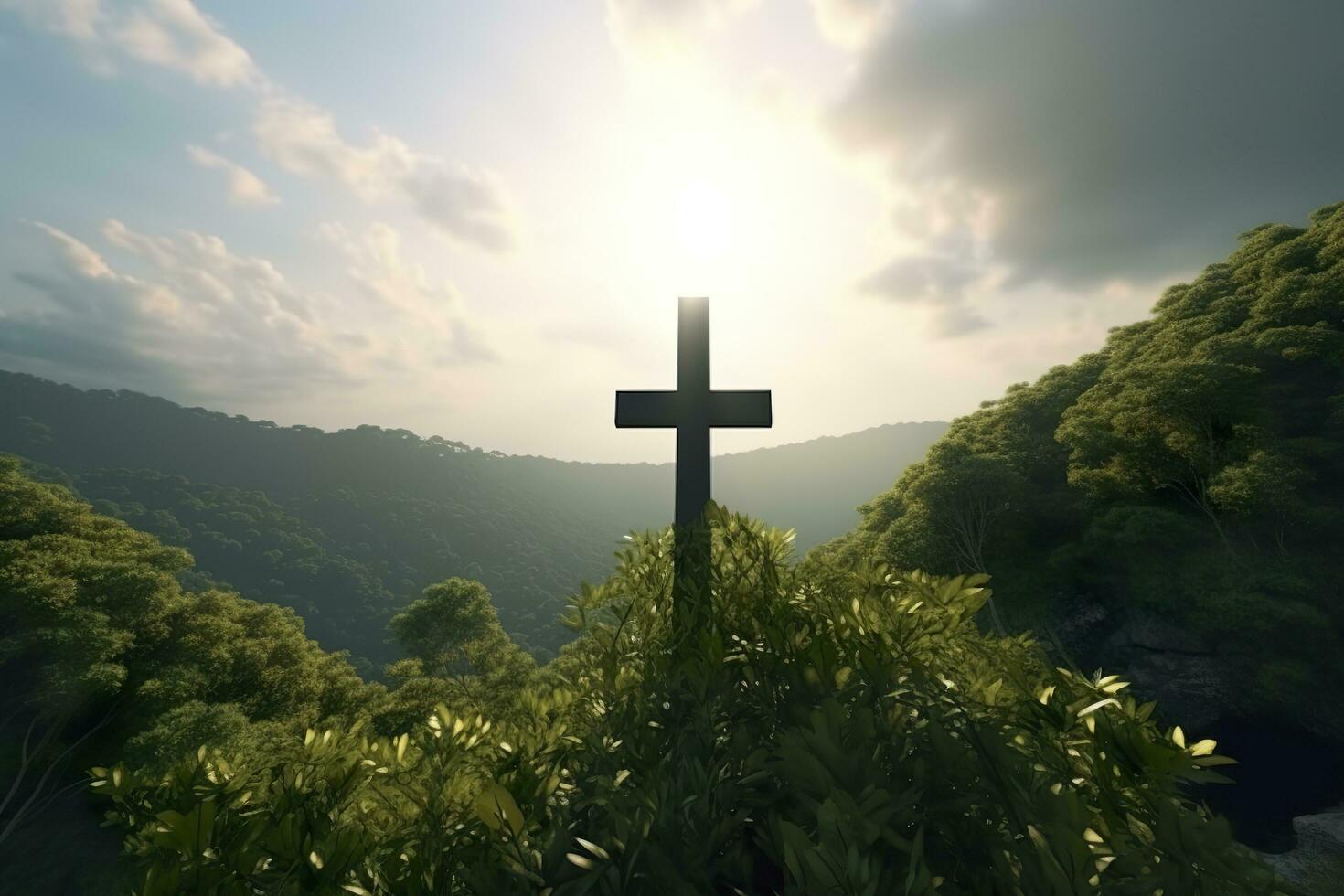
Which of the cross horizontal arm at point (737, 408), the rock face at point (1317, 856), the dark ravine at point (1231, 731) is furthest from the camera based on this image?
the dark ravine at point (1231, 731)

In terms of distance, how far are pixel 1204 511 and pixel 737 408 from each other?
18278mm

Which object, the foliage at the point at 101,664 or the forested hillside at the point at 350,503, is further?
the forested hillside at the point at 350,503

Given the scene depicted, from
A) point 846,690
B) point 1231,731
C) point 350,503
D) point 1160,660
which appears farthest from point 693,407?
point 350,503

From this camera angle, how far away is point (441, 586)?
69.2 ft

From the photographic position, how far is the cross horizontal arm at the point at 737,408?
Answer: 11.8 feet

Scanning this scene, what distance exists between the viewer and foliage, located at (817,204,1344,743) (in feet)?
42.6

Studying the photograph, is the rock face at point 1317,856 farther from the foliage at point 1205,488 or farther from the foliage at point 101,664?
the foliage at point 101,664

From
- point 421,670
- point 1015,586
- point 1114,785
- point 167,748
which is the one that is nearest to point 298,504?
point 421,670

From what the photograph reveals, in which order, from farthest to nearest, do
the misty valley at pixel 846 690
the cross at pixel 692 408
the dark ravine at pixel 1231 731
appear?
the dark ravine at pixel 1231 731, the cross at pixel 692 408, the misty valley at pixel 846 690

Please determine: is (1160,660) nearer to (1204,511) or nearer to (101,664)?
(1204,511)

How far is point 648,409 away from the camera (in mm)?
3635

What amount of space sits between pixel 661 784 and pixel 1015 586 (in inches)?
767

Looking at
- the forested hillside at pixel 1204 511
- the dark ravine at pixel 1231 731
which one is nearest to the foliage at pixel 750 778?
the forested hillside at pixel 1204 511

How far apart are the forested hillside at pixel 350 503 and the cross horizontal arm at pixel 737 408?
1708 inches
